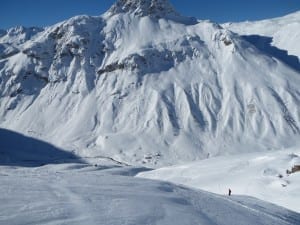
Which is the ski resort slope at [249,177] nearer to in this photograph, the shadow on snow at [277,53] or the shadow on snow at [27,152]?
the shadow on snow at [27,152]

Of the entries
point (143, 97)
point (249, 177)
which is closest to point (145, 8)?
point (143, 97)

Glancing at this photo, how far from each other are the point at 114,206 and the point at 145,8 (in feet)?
587

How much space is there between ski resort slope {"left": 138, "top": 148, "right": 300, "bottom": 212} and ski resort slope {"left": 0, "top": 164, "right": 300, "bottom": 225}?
45.0 ft

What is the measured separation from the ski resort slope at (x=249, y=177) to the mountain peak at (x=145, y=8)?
437 ft

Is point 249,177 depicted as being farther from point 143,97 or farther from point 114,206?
point 143,97

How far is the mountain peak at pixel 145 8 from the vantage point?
7416 inches

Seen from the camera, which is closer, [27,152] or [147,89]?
[27,152]

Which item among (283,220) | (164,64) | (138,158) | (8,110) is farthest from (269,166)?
(8,110)

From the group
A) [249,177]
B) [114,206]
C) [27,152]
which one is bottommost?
[114,206]

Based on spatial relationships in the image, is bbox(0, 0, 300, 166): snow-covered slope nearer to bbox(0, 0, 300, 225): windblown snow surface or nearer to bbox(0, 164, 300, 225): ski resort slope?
bbox(0, 0, 300, 225): windblown snow surface

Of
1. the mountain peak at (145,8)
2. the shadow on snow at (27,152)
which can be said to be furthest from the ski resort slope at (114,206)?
the mountain peak at (145,8)

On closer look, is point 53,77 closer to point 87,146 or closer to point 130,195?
point 87,146

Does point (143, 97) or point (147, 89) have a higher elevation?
point (147, 89)

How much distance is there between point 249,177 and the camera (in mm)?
45094
